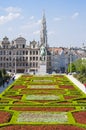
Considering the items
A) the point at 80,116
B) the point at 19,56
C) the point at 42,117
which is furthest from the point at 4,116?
the point at 19,56

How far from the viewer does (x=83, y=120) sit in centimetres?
2441

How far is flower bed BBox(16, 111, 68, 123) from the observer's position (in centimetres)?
2469

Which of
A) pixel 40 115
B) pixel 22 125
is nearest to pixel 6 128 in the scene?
pixel 22 125

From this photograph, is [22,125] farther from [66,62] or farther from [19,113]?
[66,62]

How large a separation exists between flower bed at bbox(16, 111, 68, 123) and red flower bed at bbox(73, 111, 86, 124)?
2.26ft

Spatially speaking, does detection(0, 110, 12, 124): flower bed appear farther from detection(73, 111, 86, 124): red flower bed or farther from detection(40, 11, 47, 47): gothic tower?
detection(40, 11, 47, 47): gothic tower

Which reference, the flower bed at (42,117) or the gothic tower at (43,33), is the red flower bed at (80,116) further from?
the gothic tower at (43,33)

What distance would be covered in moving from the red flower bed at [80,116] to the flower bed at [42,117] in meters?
0.69

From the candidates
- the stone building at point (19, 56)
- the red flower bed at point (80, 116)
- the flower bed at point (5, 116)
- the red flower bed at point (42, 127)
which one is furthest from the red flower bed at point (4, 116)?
the stone building at point (19, 56)

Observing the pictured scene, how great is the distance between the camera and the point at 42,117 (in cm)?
2572

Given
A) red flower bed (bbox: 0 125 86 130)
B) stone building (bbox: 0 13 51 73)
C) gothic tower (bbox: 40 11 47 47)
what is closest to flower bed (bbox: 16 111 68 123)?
red flower bed (bbox: 0 125 86 130)

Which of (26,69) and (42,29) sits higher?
(42,29)

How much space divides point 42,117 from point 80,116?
2538 millimetres

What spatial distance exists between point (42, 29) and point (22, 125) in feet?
372
